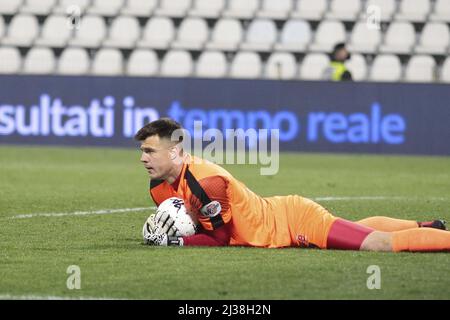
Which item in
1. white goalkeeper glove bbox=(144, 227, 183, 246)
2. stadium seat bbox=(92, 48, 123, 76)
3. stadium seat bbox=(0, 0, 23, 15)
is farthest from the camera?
stadium seat bbox=(0, 0, 23, 15)

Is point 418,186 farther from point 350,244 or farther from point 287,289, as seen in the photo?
point 287,289

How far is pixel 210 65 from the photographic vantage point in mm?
21453

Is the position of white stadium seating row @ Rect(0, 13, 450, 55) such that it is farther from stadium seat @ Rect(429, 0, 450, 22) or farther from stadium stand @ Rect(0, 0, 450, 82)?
stadium seat @ Rect(429, 0, 450, 22)

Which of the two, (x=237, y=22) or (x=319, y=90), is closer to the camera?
(x=319, y=90)

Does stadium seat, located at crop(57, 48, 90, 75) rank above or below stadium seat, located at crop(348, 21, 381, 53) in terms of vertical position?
below

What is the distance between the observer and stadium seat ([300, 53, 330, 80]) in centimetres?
2131

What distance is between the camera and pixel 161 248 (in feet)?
27.1

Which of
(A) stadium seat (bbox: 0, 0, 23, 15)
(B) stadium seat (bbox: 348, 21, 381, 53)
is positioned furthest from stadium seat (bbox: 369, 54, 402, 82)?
(A) stadium seat (bbox: 0, 0, 23, 15)

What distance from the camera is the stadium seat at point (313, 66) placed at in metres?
21.3

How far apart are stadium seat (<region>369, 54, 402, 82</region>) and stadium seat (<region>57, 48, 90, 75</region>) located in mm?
5468

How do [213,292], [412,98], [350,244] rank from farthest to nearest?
[412,98], [350,244], [213,292]

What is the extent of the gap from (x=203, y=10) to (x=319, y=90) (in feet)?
14.0

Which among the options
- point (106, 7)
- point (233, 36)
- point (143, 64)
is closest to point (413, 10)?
point (233, 36)
